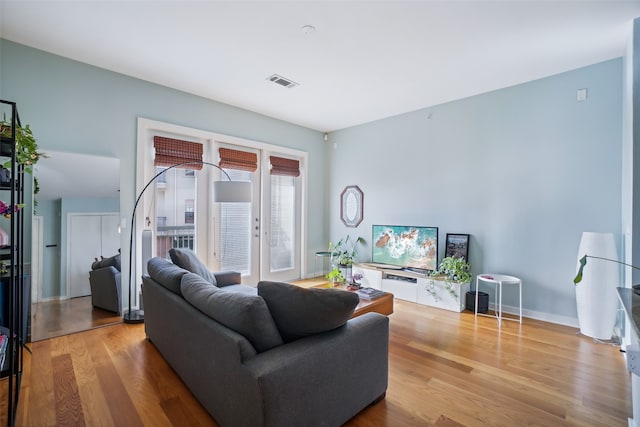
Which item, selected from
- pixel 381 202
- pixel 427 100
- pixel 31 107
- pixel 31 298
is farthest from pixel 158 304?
pixel 427 100

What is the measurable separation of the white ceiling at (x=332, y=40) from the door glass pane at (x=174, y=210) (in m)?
1.15

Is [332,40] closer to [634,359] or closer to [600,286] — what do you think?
[634,359]

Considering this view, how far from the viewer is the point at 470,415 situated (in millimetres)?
1817

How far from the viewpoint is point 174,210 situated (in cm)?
388

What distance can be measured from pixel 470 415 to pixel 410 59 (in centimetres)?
296

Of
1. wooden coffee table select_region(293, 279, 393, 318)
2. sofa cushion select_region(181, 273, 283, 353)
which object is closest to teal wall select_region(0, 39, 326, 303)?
sofa cushion select_region(181, 273, 283, 353)

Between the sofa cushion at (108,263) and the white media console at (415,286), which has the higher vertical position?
the sofa cushion at (108,263)

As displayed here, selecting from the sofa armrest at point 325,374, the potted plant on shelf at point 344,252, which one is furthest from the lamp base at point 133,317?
the potted plant on shelf at point 344,252

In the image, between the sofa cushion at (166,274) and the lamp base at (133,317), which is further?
the lamp base at (133,317)

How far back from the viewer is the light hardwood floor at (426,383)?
1.79 meters

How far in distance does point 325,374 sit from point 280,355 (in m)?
0.28

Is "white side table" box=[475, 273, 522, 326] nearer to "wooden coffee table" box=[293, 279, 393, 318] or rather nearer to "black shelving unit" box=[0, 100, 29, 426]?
"wooden coffee table" box=[293, 279, 393, 318]

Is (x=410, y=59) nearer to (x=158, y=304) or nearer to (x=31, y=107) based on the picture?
(x=158, y=304)

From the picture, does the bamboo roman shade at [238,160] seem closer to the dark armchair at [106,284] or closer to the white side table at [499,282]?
the dark armchair at [106,284]
